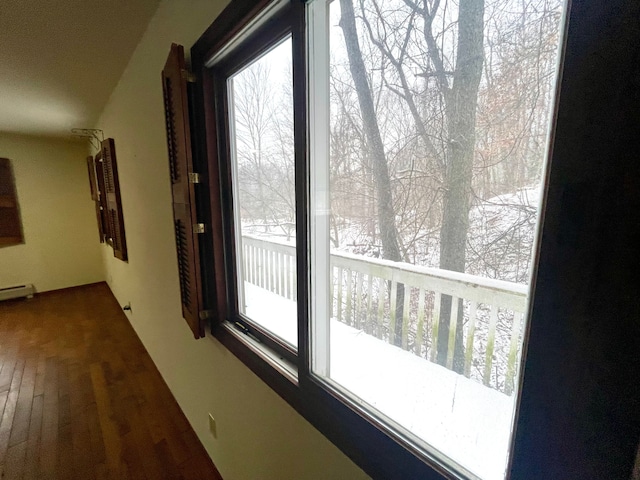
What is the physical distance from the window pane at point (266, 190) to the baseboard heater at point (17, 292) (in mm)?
4581

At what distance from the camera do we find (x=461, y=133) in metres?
0.54

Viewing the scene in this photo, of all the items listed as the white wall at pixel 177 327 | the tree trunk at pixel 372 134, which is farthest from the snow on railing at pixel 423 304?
the white wall at pixel 177 327

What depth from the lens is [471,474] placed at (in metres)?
0.48

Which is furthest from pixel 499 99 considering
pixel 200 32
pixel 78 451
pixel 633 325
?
pixel 78 451

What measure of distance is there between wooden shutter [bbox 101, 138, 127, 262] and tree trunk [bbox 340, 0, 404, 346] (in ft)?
8.44

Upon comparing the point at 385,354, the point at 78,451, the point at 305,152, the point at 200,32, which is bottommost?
the point at 78,451

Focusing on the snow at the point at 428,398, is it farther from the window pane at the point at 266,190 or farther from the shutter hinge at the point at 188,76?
the shutter hinge at the point at 188,76

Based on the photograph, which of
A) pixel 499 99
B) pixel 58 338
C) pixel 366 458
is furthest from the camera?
pixel 58 338

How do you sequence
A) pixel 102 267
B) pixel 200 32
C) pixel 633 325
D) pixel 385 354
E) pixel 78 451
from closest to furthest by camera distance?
1. pixel 633 325
2. pixel 385 354
3. pixel 200 32
4. pixel 78 451
5. pixel 102 267

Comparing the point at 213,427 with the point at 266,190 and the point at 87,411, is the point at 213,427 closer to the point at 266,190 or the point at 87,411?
the point at 87,411

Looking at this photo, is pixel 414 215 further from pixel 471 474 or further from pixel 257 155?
pixel 257 155

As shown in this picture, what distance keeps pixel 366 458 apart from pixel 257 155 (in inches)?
39.5

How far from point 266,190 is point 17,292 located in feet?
16.0

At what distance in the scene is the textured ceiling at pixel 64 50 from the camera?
1.30m
